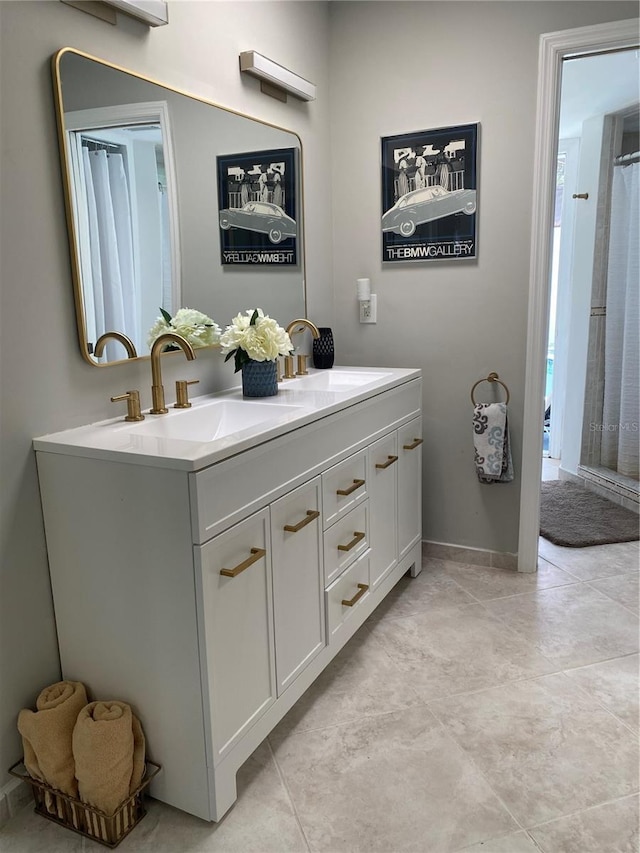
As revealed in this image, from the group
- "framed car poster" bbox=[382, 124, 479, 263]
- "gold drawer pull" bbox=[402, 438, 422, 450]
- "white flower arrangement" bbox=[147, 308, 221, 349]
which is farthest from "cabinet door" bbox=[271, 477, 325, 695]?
"framed car poster" bbox=[382, 124, 479, 263]

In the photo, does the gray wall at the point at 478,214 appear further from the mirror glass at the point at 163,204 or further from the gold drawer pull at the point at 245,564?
the gold drawer pull at the point at 245,564

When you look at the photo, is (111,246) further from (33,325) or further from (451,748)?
(451,748)

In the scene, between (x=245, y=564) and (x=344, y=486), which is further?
(x=344, y=486)

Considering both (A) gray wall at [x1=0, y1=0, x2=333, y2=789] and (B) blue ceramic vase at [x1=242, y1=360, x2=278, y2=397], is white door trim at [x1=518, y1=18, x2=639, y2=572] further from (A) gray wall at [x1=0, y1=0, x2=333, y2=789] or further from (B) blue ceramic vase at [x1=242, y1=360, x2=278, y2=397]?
(A) gray wall at [x1=0, y1=0, x2=333, y2=789]

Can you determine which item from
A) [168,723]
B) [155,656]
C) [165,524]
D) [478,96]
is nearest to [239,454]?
[165,524]

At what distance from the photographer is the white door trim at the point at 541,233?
2.46 meters

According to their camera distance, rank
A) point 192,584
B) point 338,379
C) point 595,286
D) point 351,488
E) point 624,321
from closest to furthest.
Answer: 1. point 192,584
2. point 351,488
3. point 338,379
4. point 624,321
5. point 595,286

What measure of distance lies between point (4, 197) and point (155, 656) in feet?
3.64

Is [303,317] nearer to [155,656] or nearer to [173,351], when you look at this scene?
[173,351]

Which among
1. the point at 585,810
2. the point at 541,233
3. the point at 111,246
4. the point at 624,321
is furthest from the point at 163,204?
the point at 624,321

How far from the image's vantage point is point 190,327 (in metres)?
2.15

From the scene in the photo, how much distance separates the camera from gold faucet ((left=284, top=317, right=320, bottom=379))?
8.65 feet

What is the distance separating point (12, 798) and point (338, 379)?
1808 millimetres

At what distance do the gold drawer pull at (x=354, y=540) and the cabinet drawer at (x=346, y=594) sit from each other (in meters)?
0.08
